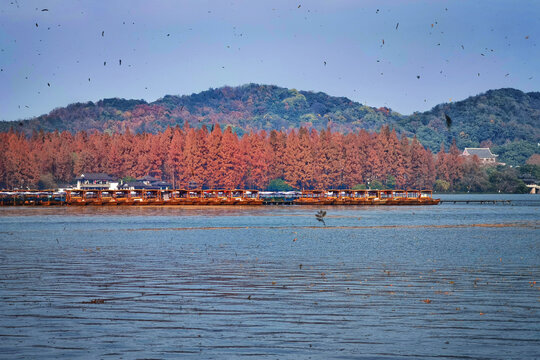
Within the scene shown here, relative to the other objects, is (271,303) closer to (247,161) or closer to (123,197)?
(123,197)

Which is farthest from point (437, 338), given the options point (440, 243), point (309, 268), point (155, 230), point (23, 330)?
point (155, 230)

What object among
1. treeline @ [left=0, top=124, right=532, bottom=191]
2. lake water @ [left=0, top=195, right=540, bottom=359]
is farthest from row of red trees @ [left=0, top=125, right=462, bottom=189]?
lake water @ [left=0, top=195, right=540, bottom=359]

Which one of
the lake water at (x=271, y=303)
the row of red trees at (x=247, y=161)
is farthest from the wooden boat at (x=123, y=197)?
the lake water at (x=271, y=303)

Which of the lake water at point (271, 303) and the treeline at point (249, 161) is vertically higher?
the treeline at point (249, 161)

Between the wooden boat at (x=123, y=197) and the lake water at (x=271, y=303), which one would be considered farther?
the wooden boat at (x=123, y=197)

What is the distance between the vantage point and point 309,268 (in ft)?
112

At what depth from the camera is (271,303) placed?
2347 centimetres

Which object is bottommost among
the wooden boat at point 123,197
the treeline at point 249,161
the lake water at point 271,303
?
the lake water at point 271,303

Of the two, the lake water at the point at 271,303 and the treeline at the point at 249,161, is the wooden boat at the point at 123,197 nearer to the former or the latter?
the treeline at the point at 249,161

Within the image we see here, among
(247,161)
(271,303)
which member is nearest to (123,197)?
(247,161)

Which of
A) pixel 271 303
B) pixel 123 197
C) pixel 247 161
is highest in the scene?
pixel 247 161

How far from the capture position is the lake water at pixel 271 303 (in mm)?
17531

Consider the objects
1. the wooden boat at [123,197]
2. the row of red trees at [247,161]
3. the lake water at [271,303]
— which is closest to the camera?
the lake water at [271,303]

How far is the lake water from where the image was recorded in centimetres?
1753
